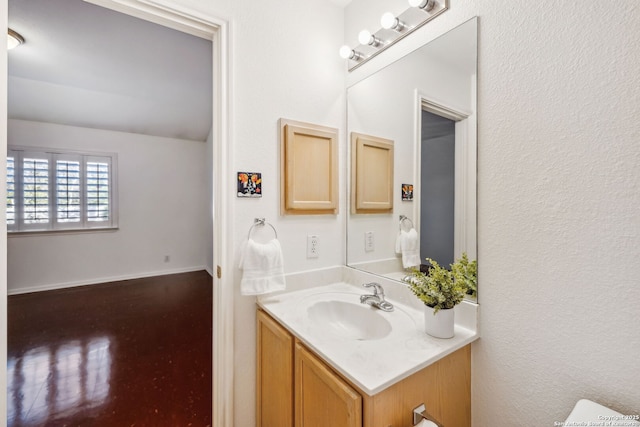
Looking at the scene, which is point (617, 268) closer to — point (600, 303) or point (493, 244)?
point (600, 303)

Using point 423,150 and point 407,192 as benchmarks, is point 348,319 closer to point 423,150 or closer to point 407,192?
point 407,192

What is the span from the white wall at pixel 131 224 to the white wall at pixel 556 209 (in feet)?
15.9

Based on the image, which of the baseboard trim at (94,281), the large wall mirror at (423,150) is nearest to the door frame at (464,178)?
the large wall mirror at (423,150)

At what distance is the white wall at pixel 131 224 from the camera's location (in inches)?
149

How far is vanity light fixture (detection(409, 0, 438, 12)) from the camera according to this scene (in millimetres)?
1154

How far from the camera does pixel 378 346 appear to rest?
93cm

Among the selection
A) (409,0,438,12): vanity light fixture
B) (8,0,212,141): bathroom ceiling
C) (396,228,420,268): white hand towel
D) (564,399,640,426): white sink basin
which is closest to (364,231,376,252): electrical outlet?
(396,228,420,268): white hand towel

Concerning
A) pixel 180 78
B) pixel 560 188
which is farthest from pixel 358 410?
pixel 180 78

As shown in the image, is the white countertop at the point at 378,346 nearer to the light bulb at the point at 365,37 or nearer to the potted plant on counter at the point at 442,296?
the potted plant on counter at the point at 442,296

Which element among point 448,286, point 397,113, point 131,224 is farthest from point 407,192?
point 131,224

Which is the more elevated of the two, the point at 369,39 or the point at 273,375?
the point at 369,39

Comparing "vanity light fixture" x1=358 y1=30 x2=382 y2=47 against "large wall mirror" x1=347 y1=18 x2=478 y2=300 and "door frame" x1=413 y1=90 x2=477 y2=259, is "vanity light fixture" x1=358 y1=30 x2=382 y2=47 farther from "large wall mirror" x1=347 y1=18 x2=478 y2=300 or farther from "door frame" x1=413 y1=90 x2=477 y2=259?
"door frame" x1=413 y1=90 x2=477 y2=259

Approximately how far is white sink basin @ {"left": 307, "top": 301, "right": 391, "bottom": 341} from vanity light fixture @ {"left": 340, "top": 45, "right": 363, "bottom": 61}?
132 centimetres

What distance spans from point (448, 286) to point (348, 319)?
56 centimetres
